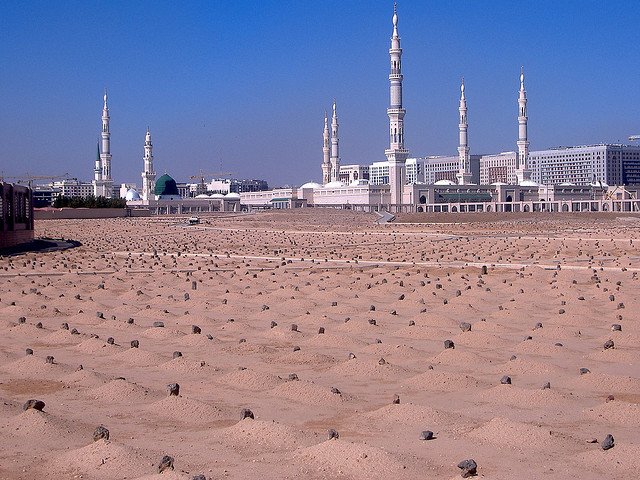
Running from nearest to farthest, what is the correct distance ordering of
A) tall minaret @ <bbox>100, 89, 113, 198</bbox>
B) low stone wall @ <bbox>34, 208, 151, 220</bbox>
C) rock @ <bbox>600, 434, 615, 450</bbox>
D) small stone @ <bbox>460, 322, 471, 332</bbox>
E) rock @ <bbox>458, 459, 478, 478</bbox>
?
rock @ <bbox>458, 459, 478, 478</bbox>
rock @ <bbox>600, 434, 615, 450</bbox>
small stone @ <bbox>460, 322, 471, 332</bbox>
low stone wall @ <bbox>34, 208, 151, 220</bbox>
tall minaret @ <bbox>100, 89, 113, 198</bbox>

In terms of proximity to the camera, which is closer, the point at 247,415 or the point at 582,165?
→ the point at 247,415

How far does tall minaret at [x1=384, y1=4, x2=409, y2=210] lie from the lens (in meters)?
93.3

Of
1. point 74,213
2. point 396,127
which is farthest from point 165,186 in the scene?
point 74,213

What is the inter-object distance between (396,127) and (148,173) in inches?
1637

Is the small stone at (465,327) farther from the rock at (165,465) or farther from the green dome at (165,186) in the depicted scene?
the green dome at (165,186)

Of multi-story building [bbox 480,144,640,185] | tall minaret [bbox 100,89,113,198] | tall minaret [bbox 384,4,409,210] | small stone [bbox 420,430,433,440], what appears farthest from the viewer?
A: multi-story building [bbox 480,144,640,185]

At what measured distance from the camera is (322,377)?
23.7 feet

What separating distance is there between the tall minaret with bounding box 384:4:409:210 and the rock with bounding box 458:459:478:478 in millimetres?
90961

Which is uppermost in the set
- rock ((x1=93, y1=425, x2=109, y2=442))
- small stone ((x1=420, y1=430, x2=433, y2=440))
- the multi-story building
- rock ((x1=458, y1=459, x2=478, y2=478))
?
the multi-story building

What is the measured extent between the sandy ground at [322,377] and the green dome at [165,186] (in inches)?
4233

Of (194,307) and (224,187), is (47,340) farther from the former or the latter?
(224,187)

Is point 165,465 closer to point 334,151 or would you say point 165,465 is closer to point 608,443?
point 608,443

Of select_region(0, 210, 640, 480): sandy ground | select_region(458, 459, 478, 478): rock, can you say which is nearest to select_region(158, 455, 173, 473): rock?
select_region(0, 210, 640, 480): sandy ground

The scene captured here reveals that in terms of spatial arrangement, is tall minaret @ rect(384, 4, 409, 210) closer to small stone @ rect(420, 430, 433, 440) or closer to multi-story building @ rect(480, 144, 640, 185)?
multi-story building @ rect(480, 144, 640, 185)
